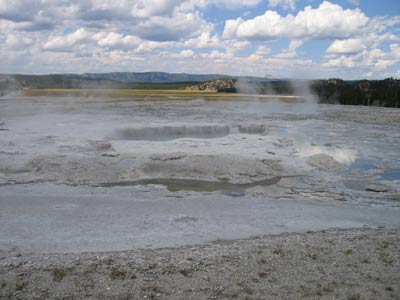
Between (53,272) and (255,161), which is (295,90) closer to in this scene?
(255,161)

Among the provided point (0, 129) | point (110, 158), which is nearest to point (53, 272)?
point (110, 158)

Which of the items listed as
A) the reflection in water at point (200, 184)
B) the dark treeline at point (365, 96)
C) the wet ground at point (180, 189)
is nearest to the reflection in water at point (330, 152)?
the wet ground at point (180, 189)

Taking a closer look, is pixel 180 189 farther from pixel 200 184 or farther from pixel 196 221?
pixel 196 221

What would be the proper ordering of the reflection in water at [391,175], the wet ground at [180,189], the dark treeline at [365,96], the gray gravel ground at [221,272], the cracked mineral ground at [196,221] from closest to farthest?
A: the gray gravel ground at [221,272] < the cracked mineral ground at [196,221] < the wet ground at [180,189] < the reflection in water at [391,175] < the dark treeline at [365,96]

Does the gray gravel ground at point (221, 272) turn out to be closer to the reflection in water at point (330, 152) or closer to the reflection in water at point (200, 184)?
the reflection in water at point (200, 184)

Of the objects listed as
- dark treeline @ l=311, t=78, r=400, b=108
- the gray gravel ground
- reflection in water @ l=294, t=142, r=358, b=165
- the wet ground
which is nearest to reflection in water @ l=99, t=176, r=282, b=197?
the wet ground

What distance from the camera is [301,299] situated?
6062mm

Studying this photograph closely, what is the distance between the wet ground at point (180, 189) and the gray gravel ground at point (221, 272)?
710mm

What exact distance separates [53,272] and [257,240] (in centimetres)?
413

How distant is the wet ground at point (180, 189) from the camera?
29.8ft

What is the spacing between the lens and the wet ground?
9.09 meters

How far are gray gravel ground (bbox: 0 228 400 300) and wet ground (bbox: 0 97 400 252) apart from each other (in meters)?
0.71

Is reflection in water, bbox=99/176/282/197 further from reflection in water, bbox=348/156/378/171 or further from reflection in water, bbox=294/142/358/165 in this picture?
reflection in water, bbox=294/142/358/165

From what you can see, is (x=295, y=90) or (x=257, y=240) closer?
(x=257, y=240)
